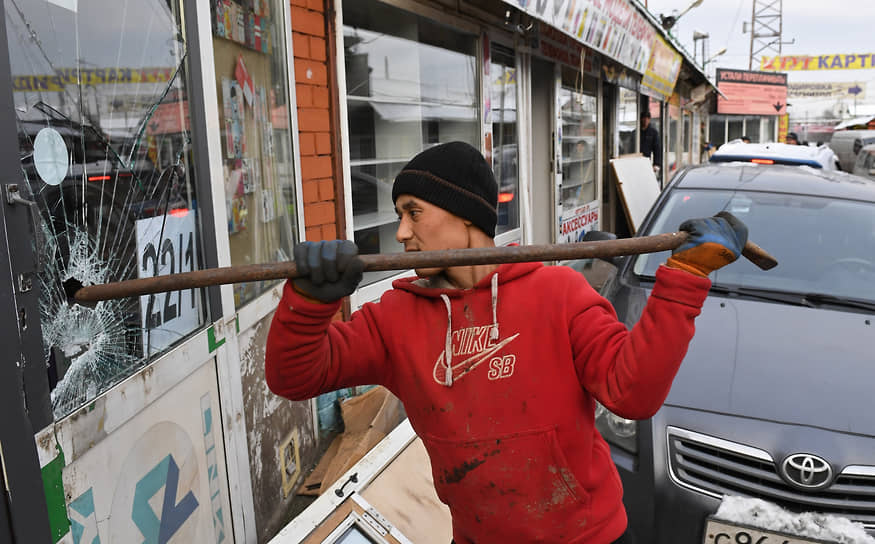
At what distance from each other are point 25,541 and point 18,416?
278 millimetres

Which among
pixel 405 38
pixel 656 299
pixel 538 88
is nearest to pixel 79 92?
pixel 656 299

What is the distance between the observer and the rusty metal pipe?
1.38 m

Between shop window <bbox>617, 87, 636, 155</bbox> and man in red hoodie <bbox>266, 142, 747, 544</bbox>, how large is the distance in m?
10.5

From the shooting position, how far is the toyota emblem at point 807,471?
2.41 meters

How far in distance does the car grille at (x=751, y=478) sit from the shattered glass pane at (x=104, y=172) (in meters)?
1.91

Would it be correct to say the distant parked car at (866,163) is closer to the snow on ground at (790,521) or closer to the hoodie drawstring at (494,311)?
the snow on ground at (790,521)

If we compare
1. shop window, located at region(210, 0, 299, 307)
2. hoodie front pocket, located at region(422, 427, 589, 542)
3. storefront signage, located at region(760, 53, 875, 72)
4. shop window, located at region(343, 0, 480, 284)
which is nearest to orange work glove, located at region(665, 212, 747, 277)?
hoodie front pocket, located at region(422, 427, 589, 542)

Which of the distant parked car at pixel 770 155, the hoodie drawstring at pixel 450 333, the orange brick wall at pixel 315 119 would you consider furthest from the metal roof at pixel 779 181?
the distant parked car at pixel 770 155

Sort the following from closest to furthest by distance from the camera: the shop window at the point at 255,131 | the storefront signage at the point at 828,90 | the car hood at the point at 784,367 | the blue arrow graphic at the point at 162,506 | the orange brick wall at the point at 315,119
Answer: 1. the blue arrow graphic at the point at 162,506
2. the car hood at the point at 784,367
3. the shop window at the point at 255,131
4. the orange brick wall at the point at 315,119
5. the storefront signage at the point at 828,90

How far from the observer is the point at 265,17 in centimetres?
332

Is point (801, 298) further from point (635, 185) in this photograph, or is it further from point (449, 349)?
point (635, 185)

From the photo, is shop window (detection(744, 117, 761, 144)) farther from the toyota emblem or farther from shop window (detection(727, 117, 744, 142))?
the toyota emblem

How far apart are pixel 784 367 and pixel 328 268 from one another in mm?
2176

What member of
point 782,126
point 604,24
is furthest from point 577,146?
point 782,126
